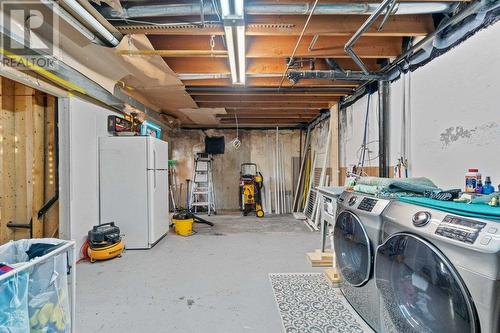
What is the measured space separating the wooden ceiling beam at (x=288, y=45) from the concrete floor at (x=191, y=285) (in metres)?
2.22

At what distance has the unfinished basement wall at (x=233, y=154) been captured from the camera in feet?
21.2

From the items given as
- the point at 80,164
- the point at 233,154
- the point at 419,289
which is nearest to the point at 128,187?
the point at 80,164

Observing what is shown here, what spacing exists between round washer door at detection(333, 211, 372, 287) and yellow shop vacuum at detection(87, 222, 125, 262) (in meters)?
→ 2.50

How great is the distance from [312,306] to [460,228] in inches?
54.3

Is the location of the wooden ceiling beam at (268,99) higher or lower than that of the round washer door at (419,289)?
higher

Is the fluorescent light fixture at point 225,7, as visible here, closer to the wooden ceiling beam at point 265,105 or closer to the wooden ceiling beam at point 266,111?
the wooden ceiling beam at point 265,105

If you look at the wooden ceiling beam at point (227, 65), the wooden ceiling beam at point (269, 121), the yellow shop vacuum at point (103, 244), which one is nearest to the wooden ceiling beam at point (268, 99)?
the wooden ceiling beam at point (227, 65)

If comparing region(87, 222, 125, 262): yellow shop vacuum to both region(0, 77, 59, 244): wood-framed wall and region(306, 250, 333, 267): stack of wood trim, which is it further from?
region(306, 250, 333, 267): stack of wood trim

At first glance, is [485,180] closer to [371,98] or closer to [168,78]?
[371,98]

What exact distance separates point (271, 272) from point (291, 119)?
3.91 metres

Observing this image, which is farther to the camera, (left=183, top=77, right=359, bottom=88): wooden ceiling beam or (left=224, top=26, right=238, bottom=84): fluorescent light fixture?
(left=183, top=77, right=359, bottom=88): wooden ceiling beam

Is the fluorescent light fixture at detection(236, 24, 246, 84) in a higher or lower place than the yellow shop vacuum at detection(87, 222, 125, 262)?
higher

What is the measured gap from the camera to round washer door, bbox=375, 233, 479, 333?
89 cm

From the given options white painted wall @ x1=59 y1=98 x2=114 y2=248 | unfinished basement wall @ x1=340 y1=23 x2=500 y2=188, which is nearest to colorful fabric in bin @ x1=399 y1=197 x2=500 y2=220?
unfinished basement wall @ x1=340 y1=23 x2=500 y2=188
